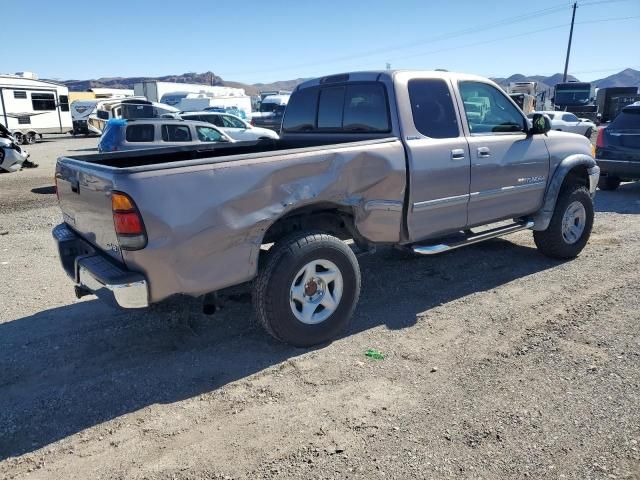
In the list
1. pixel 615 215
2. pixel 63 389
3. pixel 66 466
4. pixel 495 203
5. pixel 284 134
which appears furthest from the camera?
pixel 615 215

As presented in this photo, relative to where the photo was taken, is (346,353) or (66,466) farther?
(346,353)

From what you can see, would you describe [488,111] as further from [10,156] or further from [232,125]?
[232,125]

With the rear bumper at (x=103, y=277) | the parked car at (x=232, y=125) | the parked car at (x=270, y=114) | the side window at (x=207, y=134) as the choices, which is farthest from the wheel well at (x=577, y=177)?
the parked car at (x=270, y=114)

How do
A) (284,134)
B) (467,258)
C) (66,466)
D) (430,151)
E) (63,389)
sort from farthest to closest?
(467,258) → (284,134) → (430,151) → (63,389) → (66,466)

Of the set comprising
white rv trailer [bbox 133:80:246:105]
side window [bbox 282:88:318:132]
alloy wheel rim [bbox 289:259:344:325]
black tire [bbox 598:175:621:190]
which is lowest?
black tire [bbox 598:175:621:190]

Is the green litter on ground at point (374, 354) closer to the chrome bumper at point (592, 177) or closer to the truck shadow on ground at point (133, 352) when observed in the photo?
the truck shadow on ground at point (133, 352)

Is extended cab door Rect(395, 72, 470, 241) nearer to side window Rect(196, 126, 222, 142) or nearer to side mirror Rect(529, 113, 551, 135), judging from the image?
side mirror Rect(529, 113, 551, 135)

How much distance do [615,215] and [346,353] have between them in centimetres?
697

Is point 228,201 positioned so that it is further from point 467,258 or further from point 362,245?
point 467,258

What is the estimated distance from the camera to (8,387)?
11.4ft

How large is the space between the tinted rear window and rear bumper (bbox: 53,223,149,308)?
10.5 meters

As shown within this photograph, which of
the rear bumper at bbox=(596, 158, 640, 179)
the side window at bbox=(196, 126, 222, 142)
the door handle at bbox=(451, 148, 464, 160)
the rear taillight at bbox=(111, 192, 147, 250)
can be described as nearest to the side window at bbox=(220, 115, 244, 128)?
the side window at bbox=(196, 126, 222, 142)

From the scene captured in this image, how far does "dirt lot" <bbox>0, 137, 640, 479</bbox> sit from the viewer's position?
8.98ft

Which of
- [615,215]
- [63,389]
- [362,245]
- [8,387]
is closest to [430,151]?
[362,245]
